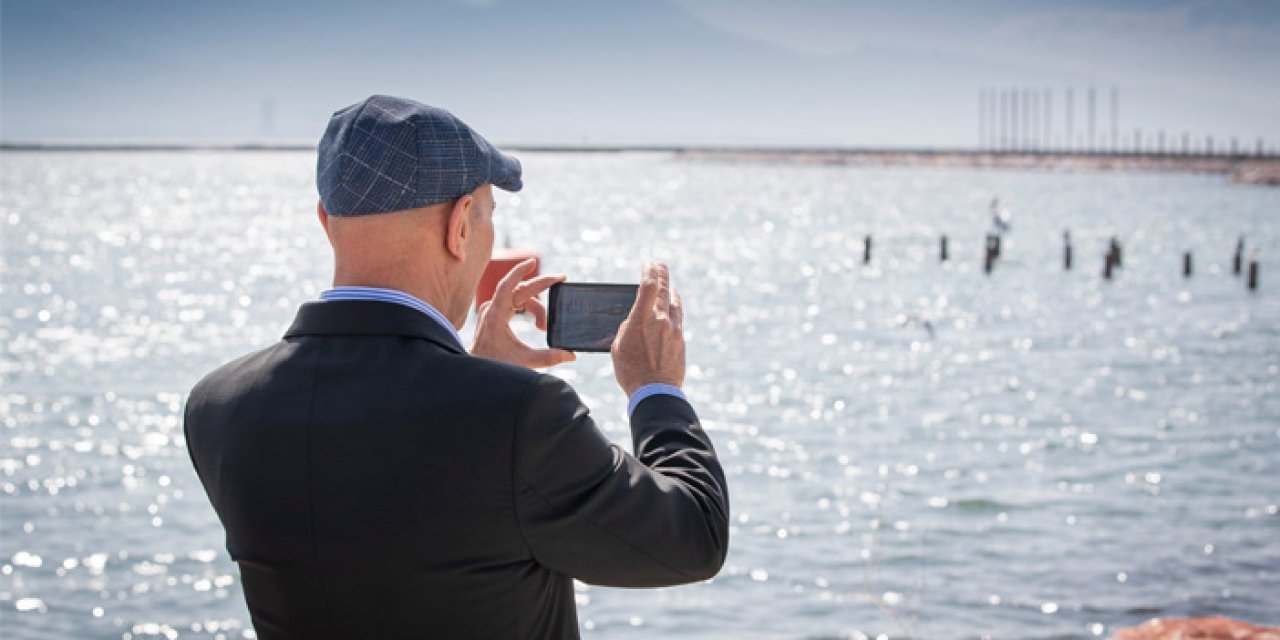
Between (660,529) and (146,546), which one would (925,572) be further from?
(660,529)

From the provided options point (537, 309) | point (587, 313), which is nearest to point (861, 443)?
point (537, 309)

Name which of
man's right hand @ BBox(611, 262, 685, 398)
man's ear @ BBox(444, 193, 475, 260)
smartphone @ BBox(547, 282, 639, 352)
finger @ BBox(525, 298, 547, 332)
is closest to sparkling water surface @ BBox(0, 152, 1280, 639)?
finger @ BBox(525, 298, 547, 332)

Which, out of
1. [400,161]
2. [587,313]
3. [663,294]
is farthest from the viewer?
[587,313]

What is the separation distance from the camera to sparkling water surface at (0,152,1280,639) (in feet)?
37.1

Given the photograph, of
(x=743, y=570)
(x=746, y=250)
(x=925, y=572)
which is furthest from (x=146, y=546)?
(x=746, y=250)

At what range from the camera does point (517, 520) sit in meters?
2.13

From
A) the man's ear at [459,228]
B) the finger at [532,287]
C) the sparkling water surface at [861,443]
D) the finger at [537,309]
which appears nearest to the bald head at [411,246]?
the man's ear at [459,228]

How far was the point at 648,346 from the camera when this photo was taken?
2475 millimetres

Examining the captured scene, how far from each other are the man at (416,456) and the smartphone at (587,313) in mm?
315

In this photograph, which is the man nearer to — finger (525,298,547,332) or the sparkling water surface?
Result: finger (525,298,547,332)

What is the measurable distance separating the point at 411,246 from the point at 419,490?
40 cm

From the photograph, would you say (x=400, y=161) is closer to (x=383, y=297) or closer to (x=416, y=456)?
(x=383, y=297)

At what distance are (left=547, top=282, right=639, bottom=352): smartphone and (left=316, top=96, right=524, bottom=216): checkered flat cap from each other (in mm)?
425

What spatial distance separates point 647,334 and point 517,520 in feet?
1.60
